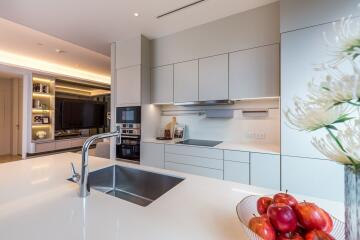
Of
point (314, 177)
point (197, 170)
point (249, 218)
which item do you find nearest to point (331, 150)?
point (249, 218)

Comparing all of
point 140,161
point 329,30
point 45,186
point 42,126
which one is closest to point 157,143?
point 140,161

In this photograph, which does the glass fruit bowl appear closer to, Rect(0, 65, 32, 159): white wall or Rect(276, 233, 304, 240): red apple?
Rect(276, 233, 304, 240): red apple

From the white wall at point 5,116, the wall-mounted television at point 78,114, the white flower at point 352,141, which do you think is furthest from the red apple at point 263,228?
the white wall at point 5,116

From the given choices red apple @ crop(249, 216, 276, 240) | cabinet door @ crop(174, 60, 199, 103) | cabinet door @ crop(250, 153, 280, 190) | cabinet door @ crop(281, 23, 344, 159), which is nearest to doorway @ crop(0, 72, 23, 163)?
cabinet door @ crop(174, 60, 199, 103)

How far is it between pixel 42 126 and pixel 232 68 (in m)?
5.37

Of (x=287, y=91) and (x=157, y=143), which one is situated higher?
(x=287, y=91)

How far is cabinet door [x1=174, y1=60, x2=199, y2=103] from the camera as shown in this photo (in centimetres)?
256

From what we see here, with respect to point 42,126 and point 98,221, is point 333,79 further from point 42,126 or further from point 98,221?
point 42,126

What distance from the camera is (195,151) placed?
2.27 metres

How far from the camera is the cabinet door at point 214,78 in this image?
7.65ft

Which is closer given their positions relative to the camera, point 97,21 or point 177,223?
point 177,223

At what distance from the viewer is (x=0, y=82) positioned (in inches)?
195

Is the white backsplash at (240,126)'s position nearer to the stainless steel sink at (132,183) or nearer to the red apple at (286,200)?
the stainless steel sink at (132,183)

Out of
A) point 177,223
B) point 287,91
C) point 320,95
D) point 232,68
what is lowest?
point 177,223
